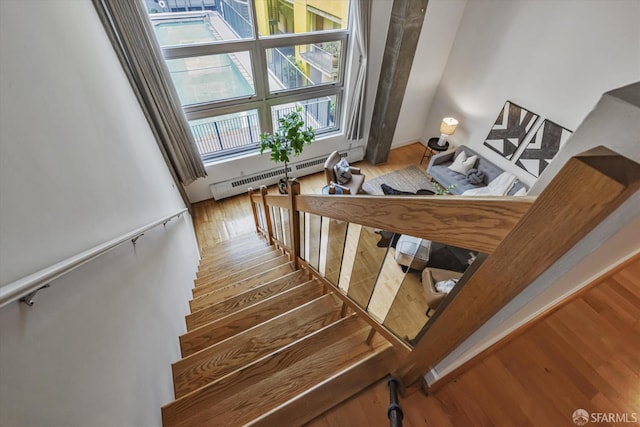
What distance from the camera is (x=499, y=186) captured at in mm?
4250

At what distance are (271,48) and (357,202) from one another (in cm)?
353

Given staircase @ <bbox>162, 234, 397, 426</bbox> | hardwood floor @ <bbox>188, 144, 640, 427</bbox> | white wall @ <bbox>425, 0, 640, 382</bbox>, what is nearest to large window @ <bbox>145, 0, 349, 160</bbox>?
white wall @ <bbox>425, 0, 640, 382</bbox>

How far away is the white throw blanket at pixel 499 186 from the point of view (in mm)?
4156

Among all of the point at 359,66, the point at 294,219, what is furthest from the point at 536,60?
the point at 294,219

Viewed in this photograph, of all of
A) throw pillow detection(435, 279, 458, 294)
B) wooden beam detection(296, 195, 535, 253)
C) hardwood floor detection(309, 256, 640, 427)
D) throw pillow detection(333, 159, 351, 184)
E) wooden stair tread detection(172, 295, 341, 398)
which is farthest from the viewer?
throw pillow detection(333, 159, 351, 184)

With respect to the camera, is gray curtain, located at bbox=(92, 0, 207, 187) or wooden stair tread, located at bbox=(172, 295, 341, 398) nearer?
wooden stair tread, located at bbox=(172, 295, 341, 398)

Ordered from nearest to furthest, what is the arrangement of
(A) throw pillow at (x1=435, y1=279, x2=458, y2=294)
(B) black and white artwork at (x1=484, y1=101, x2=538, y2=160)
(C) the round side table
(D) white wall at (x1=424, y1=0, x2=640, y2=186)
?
1. (A) throw pillow at (x1=435, y1=279, x2=458, y2=294)
2. (D) white wall at (x1=424, y1=0, x2=640, y2=186)
3. (B) black and white artwork at (x1=484, y1=101, x2=538, y2=160)
4. (C) the round side table

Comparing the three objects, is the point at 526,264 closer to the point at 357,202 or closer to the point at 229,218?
the point at 357,202

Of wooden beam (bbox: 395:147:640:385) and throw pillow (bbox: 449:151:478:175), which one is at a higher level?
wooden beam (bbox: 395:147:640:385)

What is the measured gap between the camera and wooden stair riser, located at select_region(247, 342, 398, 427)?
3.55 ft

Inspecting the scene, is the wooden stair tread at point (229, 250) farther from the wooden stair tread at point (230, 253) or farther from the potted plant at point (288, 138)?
the potted plant at point (288, 138)

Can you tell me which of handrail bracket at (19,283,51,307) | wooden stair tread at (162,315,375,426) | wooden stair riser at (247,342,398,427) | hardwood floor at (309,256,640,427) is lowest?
wooden stair tread at (162,315,375,426)

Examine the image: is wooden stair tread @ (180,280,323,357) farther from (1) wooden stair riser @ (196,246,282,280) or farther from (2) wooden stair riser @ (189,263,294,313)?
(1) wooden stair riser @ (196,246,282,280)

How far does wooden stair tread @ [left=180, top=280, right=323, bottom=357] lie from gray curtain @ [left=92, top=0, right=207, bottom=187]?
254 cm
